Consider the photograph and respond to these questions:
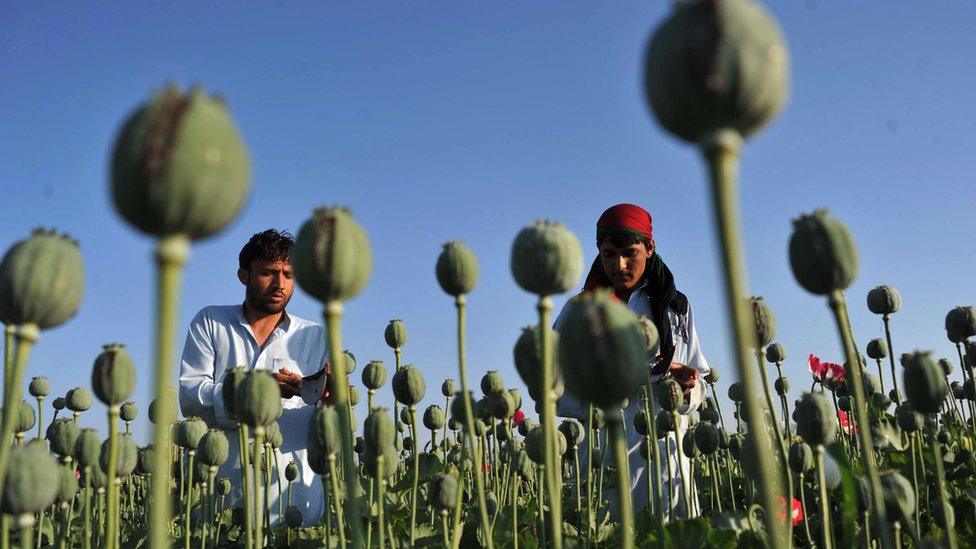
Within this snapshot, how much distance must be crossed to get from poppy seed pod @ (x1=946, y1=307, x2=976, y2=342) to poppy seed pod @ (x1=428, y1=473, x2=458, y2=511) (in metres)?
2.39

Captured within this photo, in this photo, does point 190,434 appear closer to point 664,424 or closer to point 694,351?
point 664,424

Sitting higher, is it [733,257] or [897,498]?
[733,257]

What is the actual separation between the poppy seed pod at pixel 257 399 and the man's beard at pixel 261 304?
3.50 meters

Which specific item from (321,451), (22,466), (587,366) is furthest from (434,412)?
(587,366)

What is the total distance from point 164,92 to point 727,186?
66cm

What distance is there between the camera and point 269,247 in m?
5.14

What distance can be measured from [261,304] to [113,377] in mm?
3676

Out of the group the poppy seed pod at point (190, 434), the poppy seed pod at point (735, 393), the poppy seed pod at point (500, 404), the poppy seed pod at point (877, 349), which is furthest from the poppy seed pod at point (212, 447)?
the poppy seed pod at point (877, 349)

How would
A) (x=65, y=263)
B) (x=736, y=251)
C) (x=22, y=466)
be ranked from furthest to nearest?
1. (x=22, y=466)
2. (x=65, y=263)
3. (x=736, y=251)

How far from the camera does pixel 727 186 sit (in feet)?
2.93

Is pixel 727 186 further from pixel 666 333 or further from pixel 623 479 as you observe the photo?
pixel 666 333

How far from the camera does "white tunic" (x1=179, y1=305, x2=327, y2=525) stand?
16.8 ft

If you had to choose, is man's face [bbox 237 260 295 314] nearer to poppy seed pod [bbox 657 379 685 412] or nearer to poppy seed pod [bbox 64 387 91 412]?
poppy seed pod [bbox 64 387 91 412]

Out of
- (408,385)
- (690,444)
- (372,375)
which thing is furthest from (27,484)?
(690,444)
